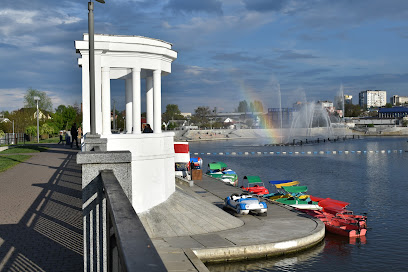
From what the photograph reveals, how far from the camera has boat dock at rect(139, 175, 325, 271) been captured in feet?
57.8

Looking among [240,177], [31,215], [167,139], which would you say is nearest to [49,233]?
[31,215]

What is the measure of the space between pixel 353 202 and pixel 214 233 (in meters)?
20.2

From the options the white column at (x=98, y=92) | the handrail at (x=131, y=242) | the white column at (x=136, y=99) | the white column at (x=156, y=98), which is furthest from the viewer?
the white column at (x=156, y=98)

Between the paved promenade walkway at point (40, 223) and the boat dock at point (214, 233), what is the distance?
365cm

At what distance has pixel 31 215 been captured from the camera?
48.5 feet

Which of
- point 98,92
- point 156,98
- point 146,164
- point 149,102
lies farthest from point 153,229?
point 149,102

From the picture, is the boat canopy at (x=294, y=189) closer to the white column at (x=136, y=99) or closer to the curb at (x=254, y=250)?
the curb at (x=254, y=250)

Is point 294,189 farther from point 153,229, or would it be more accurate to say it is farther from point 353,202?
point 153,229

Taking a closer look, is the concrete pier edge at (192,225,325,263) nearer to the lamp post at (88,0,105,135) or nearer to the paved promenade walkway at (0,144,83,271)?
the paved promenade walkway at (0,144,83,271)

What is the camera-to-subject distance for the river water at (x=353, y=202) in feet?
67.1

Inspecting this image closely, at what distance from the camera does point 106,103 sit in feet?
68.6

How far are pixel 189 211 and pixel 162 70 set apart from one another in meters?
6.74

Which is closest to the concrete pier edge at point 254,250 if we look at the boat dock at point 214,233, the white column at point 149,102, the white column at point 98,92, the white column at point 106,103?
the boat dock at point 214,233

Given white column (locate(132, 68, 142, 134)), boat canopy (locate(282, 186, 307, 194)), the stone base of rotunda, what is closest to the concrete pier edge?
the stone base of rotunda
